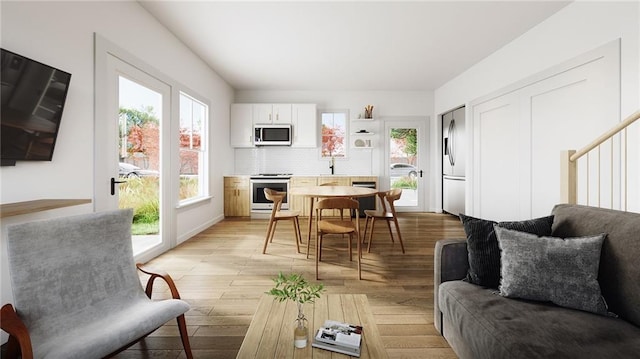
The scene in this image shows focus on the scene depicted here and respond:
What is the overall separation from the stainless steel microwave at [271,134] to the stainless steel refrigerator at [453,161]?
3307 mm

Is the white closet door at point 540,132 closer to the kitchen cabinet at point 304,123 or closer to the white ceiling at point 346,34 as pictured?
the white ceiling at point 346,34

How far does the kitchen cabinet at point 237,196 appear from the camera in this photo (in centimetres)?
598

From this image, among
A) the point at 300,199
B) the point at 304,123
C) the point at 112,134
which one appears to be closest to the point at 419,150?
the point at 304,123

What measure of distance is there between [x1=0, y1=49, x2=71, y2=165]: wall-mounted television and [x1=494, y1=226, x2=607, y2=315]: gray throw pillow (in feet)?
9.54

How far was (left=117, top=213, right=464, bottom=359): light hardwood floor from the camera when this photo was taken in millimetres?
1812

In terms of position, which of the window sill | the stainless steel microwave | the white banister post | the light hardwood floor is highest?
the stainless steel microwave

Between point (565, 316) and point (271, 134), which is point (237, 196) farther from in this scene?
point (565, 316)

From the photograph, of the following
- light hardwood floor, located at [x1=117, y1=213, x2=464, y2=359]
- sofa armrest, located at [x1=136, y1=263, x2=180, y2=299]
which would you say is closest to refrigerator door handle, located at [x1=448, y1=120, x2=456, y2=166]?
light hardwood floor, located at [x1=117, y1=213, x2=464, y2=359]

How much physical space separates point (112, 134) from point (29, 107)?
0.91 meters

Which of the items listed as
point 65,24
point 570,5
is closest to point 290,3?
point 65,24

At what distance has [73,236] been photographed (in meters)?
1.58

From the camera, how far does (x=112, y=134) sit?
2742mm

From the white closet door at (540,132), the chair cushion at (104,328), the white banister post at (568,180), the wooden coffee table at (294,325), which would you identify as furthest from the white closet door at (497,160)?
the chair cushion at (104,328)

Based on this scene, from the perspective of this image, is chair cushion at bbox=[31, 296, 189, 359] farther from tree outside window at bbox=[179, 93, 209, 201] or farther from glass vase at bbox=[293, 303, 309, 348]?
tree outside window at bbox=[179, 93, 209, 201]
